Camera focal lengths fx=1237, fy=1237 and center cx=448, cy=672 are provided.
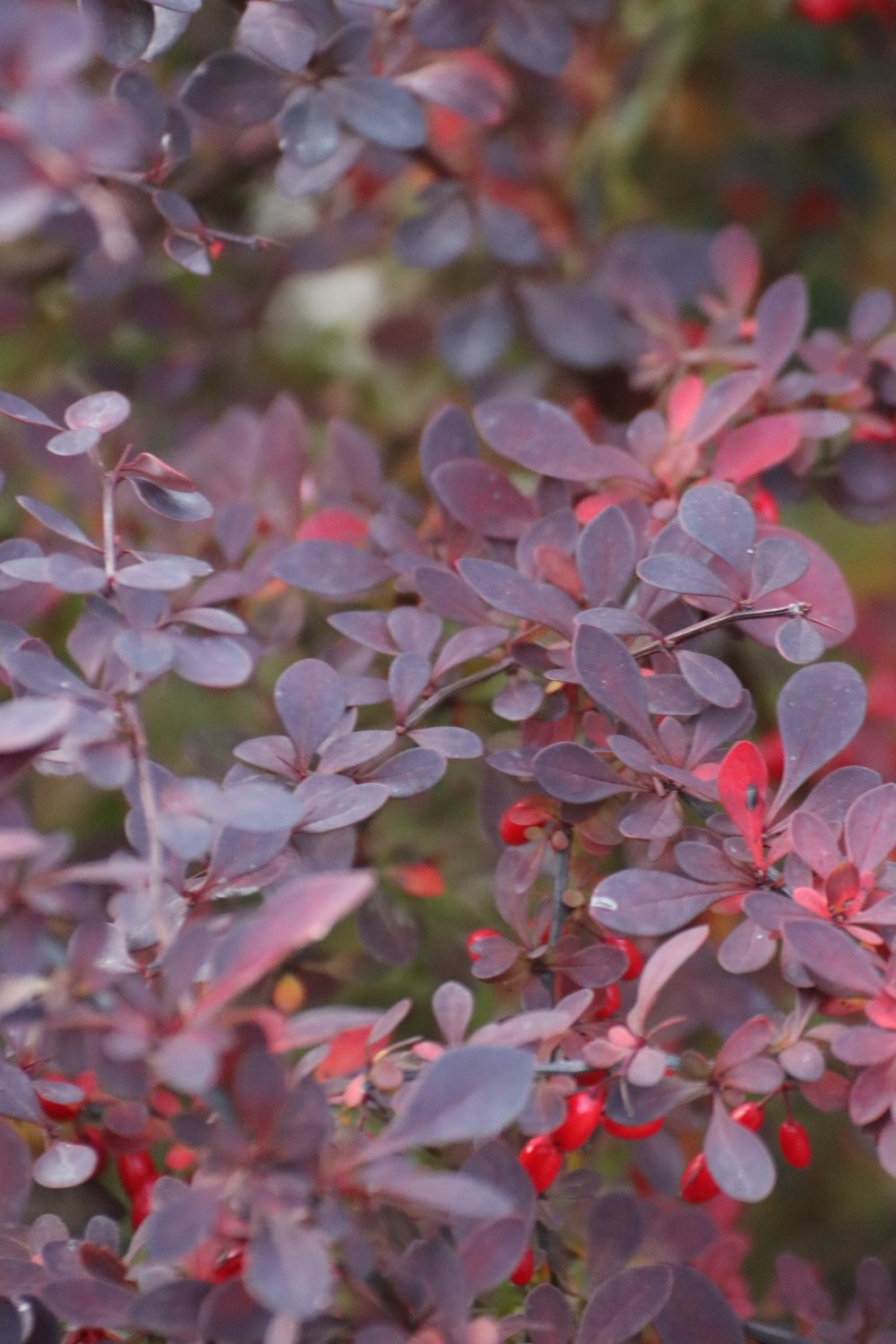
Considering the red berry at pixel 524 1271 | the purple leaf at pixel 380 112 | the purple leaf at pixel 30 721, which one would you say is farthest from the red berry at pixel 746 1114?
the purple leaf at pixel 380 112

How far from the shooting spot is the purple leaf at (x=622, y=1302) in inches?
20.4

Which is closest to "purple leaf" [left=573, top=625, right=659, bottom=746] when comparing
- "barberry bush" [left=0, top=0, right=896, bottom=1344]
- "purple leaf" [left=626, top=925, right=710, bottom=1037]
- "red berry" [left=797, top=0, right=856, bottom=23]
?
"barberry bush" [left=0, top=0, right=896, bottom=1344]

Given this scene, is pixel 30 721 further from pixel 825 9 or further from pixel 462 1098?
pixel 825 9

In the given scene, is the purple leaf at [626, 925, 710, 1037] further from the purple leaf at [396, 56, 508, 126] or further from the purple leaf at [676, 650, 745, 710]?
the purple leaf at [396, 56, 508, 126]

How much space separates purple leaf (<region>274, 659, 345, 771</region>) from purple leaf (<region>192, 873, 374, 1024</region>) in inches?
6.7

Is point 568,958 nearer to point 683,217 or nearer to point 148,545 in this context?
point 148,545

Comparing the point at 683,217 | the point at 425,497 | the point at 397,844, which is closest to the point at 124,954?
the point at 397,844

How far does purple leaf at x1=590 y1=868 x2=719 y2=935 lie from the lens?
1.68 feet

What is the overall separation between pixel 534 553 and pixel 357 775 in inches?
6.1

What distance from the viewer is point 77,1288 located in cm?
46

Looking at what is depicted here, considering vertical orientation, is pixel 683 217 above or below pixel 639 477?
below

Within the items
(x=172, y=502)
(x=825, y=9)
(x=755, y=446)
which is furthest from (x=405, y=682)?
(x=825, y=9)

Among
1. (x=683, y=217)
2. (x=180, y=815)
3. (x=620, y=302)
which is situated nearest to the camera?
(x=180, y=815)

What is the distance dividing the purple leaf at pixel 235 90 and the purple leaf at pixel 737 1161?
614 mm
